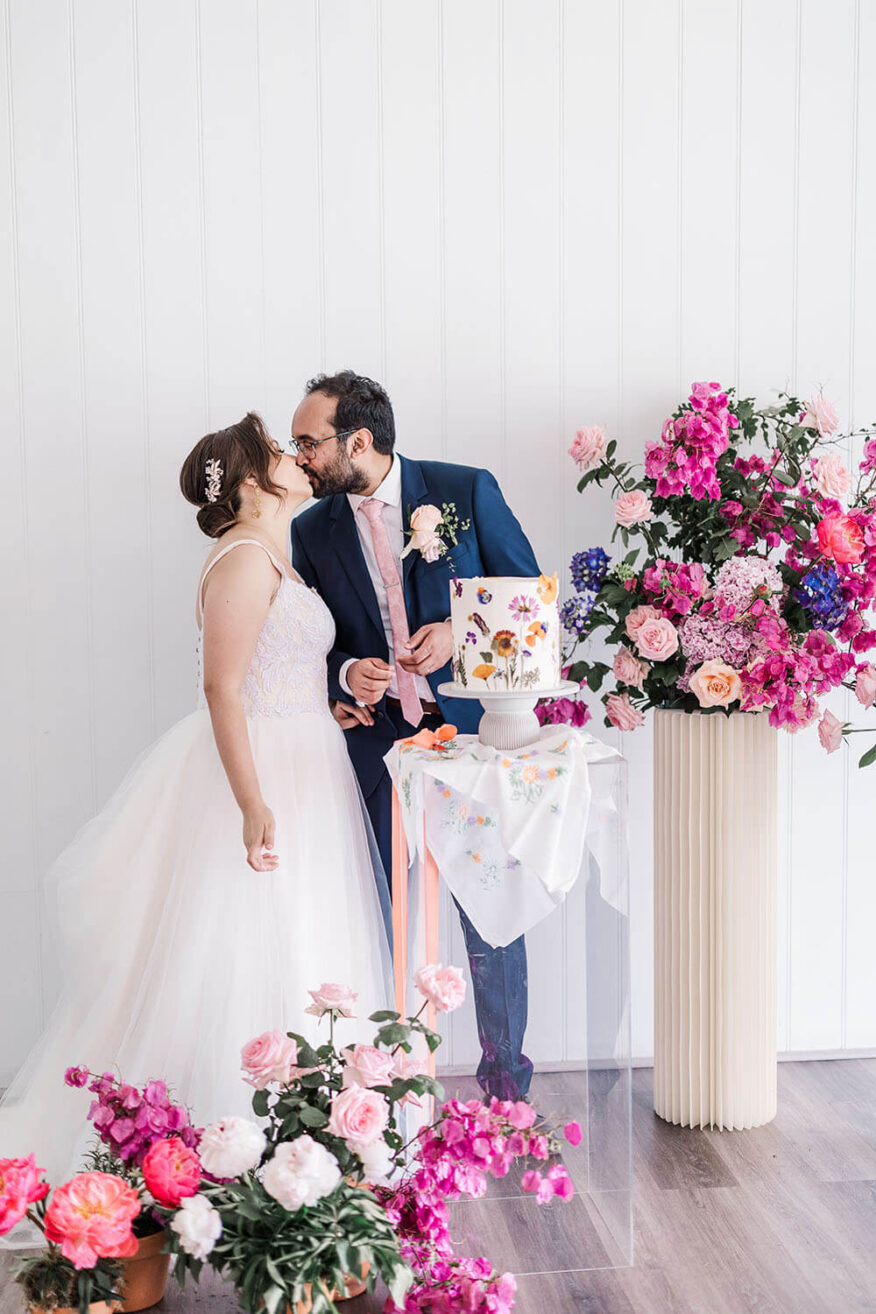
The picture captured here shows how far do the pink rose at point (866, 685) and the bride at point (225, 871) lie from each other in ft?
3.66

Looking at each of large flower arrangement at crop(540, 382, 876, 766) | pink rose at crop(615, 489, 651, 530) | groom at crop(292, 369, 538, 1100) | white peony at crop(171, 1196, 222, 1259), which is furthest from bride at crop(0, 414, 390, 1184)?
pink rose at crop(615, 489, 651, 530)

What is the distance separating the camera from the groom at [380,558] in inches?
94.5

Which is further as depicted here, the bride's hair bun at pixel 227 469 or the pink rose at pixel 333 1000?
the bride's hair bun at pixel 227 469

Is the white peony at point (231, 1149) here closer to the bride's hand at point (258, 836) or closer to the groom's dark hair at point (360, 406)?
the bride's hand at point (258, 836)

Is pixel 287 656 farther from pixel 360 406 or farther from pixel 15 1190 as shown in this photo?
pixel 15 1190

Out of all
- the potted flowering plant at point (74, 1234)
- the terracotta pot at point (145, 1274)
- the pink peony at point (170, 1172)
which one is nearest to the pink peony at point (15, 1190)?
the potted flowering plant at point (74, 1234)

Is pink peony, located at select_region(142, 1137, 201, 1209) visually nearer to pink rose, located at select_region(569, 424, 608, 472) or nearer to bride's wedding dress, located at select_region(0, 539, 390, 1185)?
bride's wedding dress, located at select_region(0, 539, 390, 1185)

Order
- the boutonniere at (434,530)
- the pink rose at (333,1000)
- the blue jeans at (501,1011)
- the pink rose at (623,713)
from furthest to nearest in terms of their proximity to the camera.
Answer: the pink rose at (623,713), the boutonniere at (434,530), the blue jeans at (501,1011), the pink rose at (333,1000)

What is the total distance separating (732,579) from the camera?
2334mm

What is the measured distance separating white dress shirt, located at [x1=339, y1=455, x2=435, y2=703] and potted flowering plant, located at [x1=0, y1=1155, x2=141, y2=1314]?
3.83 ft

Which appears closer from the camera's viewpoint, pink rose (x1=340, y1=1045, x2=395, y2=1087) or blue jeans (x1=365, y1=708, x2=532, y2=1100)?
pink rose (x1=340, y1=1045, x2=395, y2=1087)

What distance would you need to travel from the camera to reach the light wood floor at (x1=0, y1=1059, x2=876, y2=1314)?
191 cm

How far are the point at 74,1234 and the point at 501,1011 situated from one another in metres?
0.85

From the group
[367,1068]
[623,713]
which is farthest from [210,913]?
[623,713]
